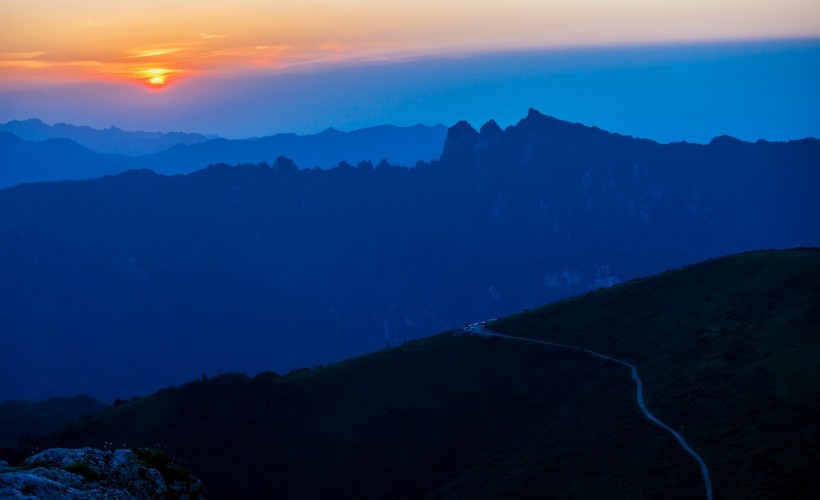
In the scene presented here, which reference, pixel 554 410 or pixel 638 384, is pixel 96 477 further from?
pixel 554 410

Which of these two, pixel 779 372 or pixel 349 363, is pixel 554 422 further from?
pixel 349 363

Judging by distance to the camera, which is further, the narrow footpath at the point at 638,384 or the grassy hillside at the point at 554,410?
the grassy hillside at the point at 554,410

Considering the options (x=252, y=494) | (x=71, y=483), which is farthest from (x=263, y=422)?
(x=71, y=483)

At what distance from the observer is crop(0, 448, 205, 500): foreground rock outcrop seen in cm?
2430

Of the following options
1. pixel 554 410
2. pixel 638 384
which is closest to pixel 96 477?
pixel 638 384

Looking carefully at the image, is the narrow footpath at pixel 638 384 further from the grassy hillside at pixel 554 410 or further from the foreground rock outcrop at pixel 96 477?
the foreground rock outcrop at pixel 96 477

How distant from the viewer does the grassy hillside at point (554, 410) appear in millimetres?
75188

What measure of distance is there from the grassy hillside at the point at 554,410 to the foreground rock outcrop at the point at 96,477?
4770 cm

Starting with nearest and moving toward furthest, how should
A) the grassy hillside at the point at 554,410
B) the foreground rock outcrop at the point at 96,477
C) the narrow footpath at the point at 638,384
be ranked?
the foreground rock outcrop at the point at 96,477
the narrow footpath at the point at 638,384
the grassy hillside at the point at 554,410

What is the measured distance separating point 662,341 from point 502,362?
87.4ft

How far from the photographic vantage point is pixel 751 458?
6769 centimetres

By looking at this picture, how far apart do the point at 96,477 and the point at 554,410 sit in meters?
87.5

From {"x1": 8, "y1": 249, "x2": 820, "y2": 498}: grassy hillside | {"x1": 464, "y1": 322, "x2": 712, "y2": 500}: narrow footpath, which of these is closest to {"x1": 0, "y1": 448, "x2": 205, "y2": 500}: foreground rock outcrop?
{"x1": 8, "y1": 249, "x2": 820, "y2": 498}: grassy hillside

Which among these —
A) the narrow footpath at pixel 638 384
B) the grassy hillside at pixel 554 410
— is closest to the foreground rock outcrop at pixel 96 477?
the grassy hillside at pixel 554 410
